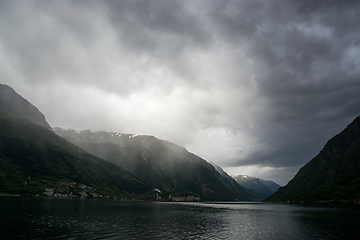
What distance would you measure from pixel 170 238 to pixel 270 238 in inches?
1103

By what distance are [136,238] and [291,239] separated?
41.2 m

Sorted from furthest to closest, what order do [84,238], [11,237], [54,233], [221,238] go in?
[221,238] < [54,233] < [84,238] < [11,237]

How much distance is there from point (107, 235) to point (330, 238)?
2328 inches

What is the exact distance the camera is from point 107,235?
5119 cm

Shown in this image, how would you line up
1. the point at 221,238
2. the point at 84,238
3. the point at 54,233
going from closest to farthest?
the point at 84,238, the point at 54,233, the point at 221,238

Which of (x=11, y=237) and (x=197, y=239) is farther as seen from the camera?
(x=197, y=239)

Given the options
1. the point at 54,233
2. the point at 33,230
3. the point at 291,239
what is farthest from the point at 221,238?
the point at 33,230

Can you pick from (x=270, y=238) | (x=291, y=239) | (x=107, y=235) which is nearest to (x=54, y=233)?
(x=107, y=235)

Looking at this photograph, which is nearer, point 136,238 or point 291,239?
point 136,238

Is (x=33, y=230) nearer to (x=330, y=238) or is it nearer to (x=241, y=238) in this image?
(x=241, y=238)

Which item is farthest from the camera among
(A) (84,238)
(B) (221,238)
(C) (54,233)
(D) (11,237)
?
(B) (221,238)

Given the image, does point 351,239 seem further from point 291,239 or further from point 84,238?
point 84,238

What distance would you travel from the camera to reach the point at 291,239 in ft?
181

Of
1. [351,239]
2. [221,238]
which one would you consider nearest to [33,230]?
[221,238]
